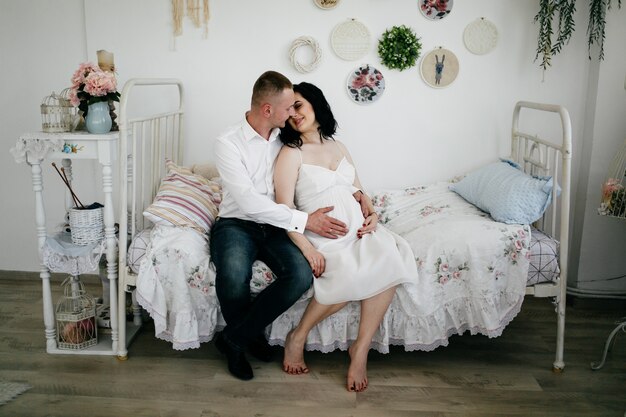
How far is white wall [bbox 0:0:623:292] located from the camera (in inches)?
117

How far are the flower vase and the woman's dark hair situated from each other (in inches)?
30.2

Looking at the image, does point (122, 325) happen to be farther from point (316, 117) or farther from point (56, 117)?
point (316, 117)

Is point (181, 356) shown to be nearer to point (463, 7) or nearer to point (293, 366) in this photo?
point (293, 366)

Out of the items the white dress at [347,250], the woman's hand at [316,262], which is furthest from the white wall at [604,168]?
the woman's hand at [316,262]

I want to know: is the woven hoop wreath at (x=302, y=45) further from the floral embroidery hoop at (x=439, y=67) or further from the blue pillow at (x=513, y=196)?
the blue pillow at (x=513, y=196)

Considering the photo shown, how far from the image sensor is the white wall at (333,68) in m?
2.97

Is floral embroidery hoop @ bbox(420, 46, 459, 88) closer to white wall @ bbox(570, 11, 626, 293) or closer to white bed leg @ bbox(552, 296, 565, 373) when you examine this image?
white wall @ bbox(570, 11, 626, 293)

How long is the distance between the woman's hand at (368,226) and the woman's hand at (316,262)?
0.68 feet

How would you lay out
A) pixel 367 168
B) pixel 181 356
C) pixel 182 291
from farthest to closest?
pixel 367 168, pixel 181 356, pixel 182 291

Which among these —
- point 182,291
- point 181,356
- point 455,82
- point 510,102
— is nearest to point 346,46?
point 455,82

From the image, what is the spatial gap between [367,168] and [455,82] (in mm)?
667

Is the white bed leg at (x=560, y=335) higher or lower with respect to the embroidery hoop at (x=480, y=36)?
lower

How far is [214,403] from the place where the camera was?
6.82 ft

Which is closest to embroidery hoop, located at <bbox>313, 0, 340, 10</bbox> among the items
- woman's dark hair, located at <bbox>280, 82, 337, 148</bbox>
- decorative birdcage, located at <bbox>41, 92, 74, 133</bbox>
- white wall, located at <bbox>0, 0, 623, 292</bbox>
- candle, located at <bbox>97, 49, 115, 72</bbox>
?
white wall, located at <bbox>0, 0, 623, 292</bbox>
